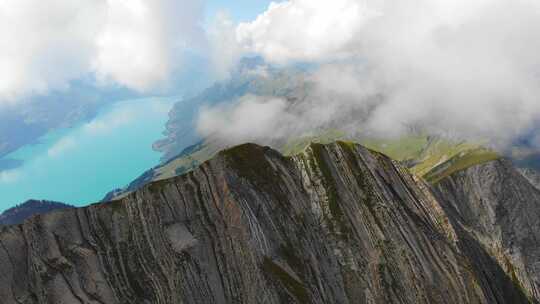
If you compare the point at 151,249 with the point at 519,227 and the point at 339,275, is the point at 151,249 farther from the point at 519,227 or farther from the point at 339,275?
the point at 519,227

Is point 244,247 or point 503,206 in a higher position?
point 503,206

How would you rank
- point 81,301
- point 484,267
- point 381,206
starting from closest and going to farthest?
point 81,301
point 381,206
point 484,267

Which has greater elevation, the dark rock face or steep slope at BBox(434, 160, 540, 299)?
steep slope at BBox(434, 160, 540, 299)

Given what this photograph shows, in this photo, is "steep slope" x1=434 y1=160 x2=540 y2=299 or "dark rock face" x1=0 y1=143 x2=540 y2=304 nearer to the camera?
"dark rock face" x1=0 y1=143 x2=540 y2=304

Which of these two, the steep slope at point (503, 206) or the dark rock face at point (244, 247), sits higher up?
the steep slope at point (503, 206)

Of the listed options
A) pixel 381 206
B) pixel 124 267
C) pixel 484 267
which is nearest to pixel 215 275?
pixel 124 267

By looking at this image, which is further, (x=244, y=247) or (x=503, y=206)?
(x=503, y=206)

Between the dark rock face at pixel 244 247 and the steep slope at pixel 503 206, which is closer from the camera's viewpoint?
the dark rock face at pixel 244 247

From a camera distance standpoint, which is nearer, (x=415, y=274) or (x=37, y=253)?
(x=37, y=253)
